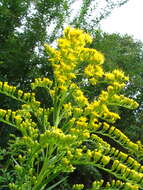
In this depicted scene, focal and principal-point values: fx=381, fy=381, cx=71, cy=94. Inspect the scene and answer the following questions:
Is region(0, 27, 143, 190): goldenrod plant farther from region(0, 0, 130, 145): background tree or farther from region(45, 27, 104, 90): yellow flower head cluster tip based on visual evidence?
region(0, 0, 130, 145): background tree

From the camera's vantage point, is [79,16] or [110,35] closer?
[79,16]

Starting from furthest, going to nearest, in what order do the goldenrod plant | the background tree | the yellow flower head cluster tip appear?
1. the background tree
2. the yellow flower head cluster tip
3. the goldenrod plant

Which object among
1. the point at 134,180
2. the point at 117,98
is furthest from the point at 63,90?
the point at 134,180

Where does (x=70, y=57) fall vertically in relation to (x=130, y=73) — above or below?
below

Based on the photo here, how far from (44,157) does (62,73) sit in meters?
0.73

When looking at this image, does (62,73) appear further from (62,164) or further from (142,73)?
(142,73)

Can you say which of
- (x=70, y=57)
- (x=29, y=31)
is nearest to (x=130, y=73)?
(x=29, y=31)

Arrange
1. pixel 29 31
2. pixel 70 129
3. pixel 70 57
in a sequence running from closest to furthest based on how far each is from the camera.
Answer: pixel 70 129 < pixel 70 57 < pixel 29 31

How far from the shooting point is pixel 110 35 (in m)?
8.91

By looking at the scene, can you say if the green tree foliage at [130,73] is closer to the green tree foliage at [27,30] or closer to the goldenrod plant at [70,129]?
the green tree foliage at [27,30]

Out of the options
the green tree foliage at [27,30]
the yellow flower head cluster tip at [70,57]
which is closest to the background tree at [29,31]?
the green tree foliage at [27,30]

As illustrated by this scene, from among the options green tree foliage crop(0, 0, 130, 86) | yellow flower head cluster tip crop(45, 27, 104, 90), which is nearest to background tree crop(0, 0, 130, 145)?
green tree foliage crop(0, 0, 130, 86)

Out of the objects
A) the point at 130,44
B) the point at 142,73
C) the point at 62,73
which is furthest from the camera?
the point at 130,44

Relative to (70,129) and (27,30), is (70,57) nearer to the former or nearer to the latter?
(70,129)
